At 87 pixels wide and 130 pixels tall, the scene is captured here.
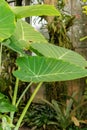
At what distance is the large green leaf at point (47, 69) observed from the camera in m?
1.14

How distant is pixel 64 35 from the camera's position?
378cm

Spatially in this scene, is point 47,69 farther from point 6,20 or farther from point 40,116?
point 40,116

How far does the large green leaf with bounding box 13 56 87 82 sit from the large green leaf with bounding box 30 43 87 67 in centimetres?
13

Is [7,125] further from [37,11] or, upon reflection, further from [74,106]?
[74,106]

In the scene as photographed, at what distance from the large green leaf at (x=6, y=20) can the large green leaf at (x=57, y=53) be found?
0.24 meters

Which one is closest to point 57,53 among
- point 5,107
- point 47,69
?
point 47,69

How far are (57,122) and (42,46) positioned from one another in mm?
2507

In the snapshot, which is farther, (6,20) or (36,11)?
(36,11)

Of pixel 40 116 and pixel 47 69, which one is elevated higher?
pixel 47 69

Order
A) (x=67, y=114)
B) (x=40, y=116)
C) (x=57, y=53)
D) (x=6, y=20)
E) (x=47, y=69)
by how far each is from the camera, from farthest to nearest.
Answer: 1. (x=40, y=116)
2. (x=67, y=114)
3. (x=57, y=53)
4. (x=47, y=69)
5. (x=6, y=20)

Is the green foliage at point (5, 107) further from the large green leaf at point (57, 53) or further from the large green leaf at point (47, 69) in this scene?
the large green leaf at point (57, 53)

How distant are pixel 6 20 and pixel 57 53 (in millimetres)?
493

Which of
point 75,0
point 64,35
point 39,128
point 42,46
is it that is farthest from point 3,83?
point 42,46

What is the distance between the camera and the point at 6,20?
1.03m
